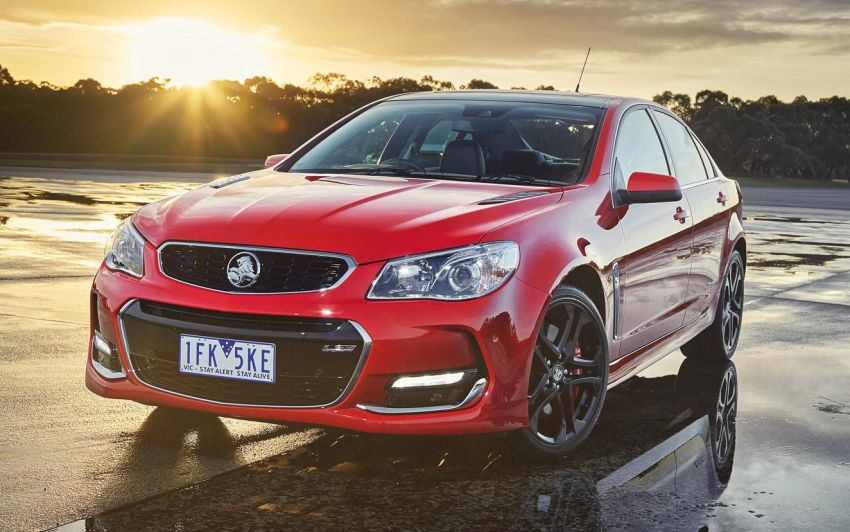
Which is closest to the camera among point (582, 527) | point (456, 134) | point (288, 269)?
point (582, 527)

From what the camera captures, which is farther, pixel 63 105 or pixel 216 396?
pixel 63 105

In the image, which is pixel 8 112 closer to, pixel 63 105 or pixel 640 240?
pixel 63 105

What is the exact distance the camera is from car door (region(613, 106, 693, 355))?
529 cm

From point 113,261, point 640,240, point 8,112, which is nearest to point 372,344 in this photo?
point 113,261

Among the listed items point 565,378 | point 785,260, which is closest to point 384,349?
point 565,378

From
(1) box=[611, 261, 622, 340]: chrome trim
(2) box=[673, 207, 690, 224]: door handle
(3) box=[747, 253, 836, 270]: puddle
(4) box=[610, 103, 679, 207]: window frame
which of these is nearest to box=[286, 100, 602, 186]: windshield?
(4) box=[610, 103, 679, 207]: window frame

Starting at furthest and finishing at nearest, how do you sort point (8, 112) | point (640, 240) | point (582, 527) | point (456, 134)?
point (8, 112)
point (456, 134)
point (640, 240)
point (582, 527)

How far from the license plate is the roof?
8.45 feet

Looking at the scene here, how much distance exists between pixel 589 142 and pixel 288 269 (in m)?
1.98

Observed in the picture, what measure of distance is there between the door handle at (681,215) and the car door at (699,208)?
0.15 meters

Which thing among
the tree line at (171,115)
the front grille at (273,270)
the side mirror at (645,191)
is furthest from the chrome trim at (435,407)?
the tree line at (171,115)

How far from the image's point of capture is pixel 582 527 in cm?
387

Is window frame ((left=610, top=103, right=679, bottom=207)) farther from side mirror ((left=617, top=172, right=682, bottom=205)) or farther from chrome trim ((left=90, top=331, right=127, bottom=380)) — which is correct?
chrome trim ((left=90, top=331, right=127, bottom=380))

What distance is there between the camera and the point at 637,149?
5977 mm
